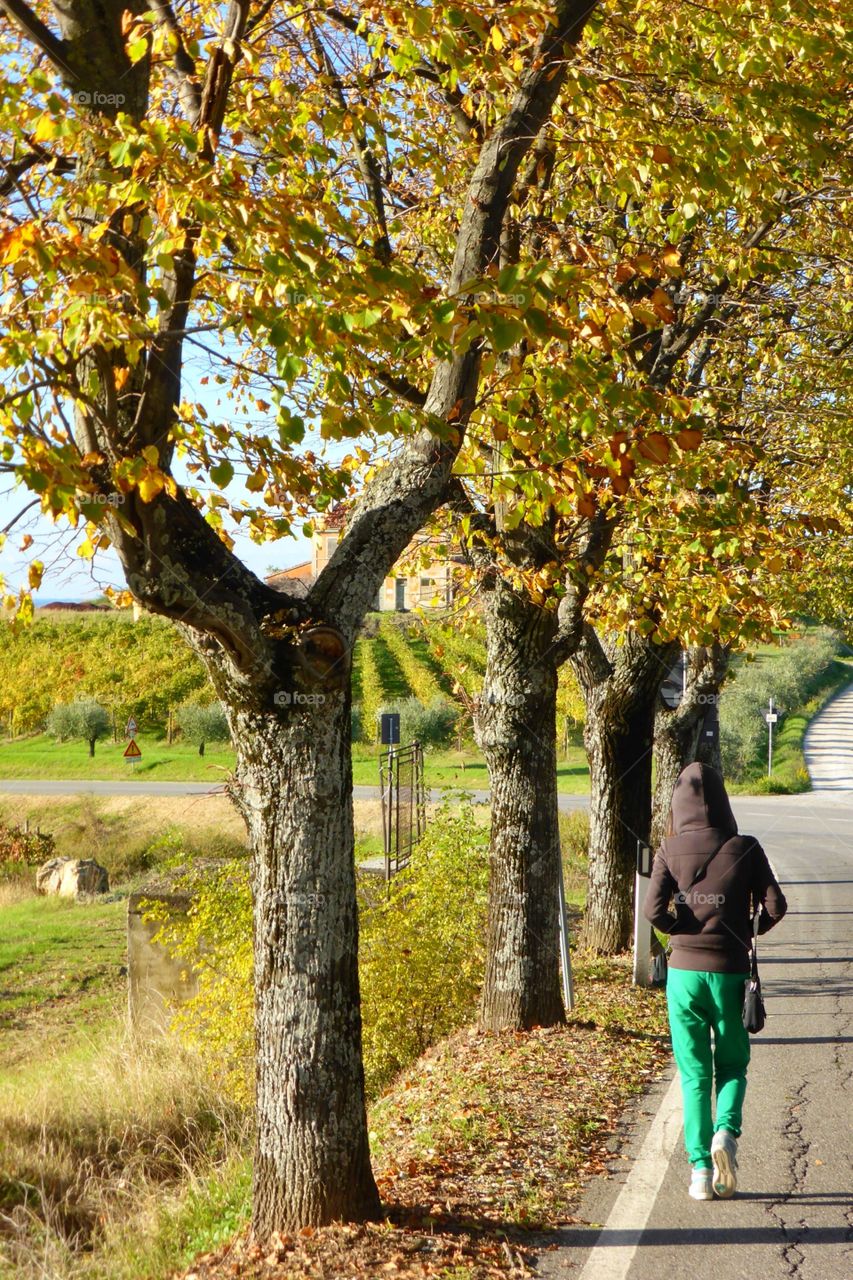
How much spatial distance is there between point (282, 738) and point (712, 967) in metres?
2.34

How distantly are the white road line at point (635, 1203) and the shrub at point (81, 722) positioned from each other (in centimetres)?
4737

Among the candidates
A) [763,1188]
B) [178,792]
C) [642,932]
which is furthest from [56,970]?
[178,792]

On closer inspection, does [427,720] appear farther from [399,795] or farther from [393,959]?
[393,959]

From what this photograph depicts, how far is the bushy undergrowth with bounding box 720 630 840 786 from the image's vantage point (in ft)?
160

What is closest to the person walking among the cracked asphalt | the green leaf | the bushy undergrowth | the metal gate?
the cracked asphalt

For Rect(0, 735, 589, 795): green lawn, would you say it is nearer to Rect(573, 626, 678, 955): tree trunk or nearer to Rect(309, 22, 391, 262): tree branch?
Rect(573, 626, 678, 955): tree trunk

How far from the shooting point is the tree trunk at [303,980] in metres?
5.00

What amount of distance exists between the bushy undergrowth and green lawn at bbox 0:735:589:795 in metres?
6.56

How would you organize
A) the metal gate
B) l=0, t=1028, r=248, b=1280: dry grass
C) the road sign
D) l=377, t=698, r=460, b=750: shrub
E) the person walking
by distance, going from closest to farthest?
the person walking → l=0, t=1028, r=248, b=1280: dry grass → the metal gate → the road sign → l=377, t=698, r=460, b=750: shrub

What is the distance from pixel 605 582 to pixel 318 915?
5175 millimetres

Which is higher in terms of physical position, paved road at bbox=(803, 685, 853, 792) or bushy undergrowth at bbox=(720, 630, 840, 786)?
bushy undergrowth at bbox=(720, 630, 840, 786)

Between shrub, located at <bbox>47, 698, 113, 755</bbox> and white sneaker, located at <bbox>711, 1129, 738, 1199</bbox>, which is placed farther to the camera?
shrub, located at <bbox>47, 698, 113, 755</bbox>

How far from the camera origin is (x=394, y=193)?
9547 millimetres

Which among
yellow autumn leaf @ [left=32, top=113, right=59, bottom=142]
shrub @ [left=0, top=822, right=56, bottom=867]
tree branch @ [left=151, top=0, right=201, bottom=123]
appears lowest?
shrub @ [left=0, top=822, right=56, bottom=867]
